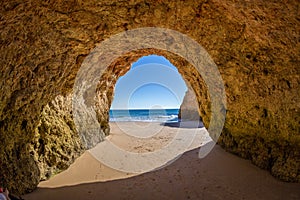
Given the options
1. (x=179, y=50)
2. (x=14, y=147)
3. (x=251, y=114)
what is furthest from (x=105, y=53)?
(x=251, y=114)

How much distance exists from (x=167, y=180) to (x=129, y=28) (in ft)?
13.2

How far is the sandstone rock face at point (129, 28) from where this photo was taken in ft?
11.8

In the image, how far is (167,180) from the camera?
573 centimetres

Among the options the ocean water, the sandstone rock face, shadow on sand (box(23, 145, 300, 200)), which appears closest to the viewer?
the sandstone rock face

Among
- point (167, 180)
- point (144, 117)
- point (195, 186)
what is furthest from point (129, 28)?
point (144, 117)

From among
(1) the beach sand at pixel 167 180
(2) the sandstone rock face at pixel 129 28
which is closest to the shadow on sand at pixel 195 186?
(1) the beach sand at pixel 167 180

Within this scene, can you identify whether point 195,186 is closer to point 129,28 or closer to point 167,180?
point 167,180

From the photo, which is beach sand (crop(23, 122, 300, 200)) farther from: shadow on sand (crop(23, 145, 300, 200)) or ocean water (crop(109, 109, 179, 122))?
ocean water (crop(109, 109, 179, 122))

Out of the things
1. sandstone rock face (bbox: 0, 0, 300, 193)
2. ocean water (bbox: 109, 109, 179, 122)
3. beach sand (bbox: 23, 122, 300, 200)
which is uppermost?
sandstone rock face (bbox: 0, 0, 300, 193)

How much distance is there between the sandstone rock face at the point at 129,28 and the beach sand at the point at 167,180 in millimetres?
387

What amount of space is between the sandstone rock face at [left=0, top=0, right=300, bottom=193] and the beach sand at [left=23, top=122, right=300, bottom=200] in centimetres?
39

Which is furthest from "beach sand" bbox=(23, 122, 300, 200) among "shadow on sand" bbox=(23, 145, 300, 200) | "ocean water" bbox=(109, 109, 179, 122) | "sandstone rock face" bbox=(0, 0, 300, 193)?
"ocean water" bbox=(109, 109, 179, 122)

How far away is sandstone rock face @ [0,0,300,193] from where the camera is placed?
11.8 ft

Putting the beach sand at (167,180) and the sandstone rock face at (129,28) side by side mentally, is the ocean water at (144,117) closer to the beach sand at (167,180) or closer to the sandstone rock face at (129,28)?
the beach sand at (167,180)
